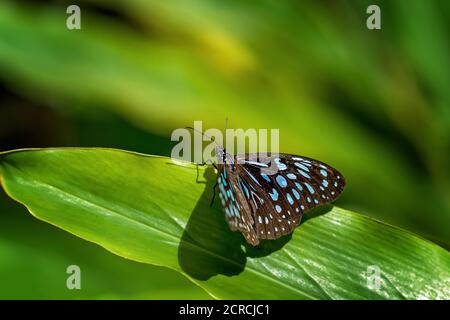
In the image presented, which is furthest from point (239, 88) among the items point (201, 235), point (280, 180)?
point (201, 235)

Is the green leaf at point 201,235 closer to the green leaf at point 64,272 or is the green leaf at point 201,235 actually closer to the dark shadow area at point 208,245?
the dark shadow area at point 208,245

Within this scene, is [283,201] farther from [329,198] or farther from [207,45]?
[207,45]

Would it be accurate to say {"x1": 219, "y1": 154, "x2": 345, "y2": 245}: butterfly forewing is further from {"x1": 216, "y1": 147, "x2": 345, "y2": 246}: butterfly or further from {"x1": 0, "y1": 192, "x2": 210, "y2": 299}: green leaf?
{"x1": 0, "y1": 192, "x2": 210, "y2": 299}: green leaf

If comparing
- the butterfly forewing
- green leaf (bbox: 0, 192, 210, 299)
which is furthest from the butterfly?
green leaf (bbox: 0, 192, 210, 299)

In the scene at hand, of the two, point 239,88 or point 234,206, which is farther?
point 239,88

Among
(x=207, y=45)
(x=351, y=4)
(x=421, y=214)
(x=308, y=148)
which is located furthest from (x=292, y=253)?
(x=351, y=4)

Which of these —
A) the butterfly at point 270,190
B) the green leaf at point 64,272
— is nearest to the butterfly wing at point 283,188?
the butterfly at point 270,190

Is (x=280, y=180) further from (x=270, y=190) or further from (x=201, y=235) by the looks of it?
(x=201, y=235)

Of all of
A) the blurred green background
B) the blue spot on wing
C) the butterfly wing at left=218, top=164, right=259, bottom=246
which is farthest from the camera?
the blurred green background
